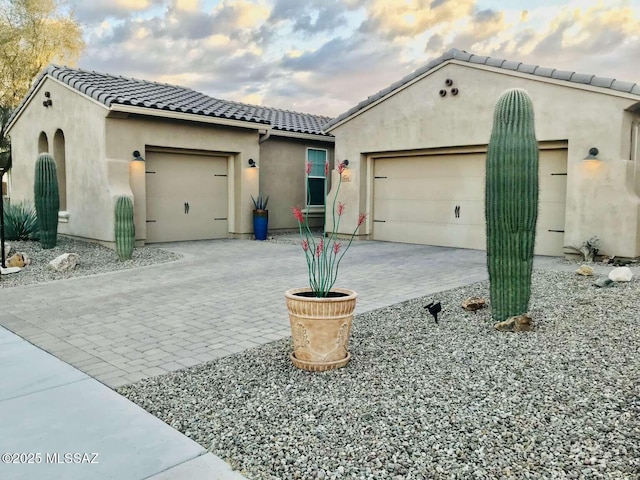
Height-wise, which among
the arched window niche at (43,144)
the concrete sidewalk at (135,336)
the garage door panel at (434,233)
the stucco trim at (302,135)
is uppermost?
the stucco trim at (302,135)

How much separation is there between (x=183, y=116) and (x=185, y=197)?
2227 millimetres

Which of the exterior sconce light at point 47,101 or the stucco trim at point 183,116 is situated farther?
the exterior sconce light at point 47,101

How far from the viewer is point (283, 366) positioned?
409 centimetres

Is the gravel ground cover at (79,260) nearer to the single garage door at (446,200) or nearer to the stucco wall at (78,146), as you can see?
the stucco wall at (78,146)

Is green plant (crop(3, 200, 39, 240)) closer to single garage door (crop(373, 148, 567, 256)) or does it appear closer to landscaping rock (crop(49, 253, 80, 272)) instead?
landscaping rock (crop(49, 253, 80, 272))

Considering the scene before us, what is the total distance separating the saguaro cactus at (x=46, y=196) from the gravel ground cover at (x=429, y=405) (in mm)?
7767

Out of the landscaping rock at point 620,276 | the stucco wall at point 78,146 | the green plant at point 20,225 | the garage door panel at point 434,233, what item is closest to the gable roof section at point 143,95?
the stucco wall at point 78,146

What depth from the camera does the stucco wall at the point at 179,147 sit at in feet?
36.8

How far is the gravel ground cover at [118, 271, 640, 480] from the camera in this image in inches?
103

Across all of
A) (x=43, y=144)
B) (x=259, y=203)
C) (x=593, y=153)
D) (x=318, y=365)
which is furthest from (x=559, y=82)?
(x=43, y=144)

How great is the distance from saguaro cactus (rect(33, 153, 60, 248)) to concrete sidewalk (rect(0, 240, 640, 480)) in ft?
9.62

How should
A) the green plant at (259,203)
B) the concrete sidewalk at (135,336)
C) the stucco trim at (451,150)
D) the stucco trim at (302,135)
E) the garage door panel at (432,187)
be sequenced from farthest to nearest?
the stucco trim at (302,135), the green plant at (259,203), the garage door panel at (432,187), the stucco trim at (451,150), the concrete sidewalk at (135,336)

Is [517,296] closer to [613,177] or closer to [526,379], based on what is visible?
[526,379]

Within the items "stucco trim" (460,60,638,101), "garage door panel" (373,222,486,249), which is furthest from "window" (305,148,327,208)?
"stucco trim" (460,60,638,101)
